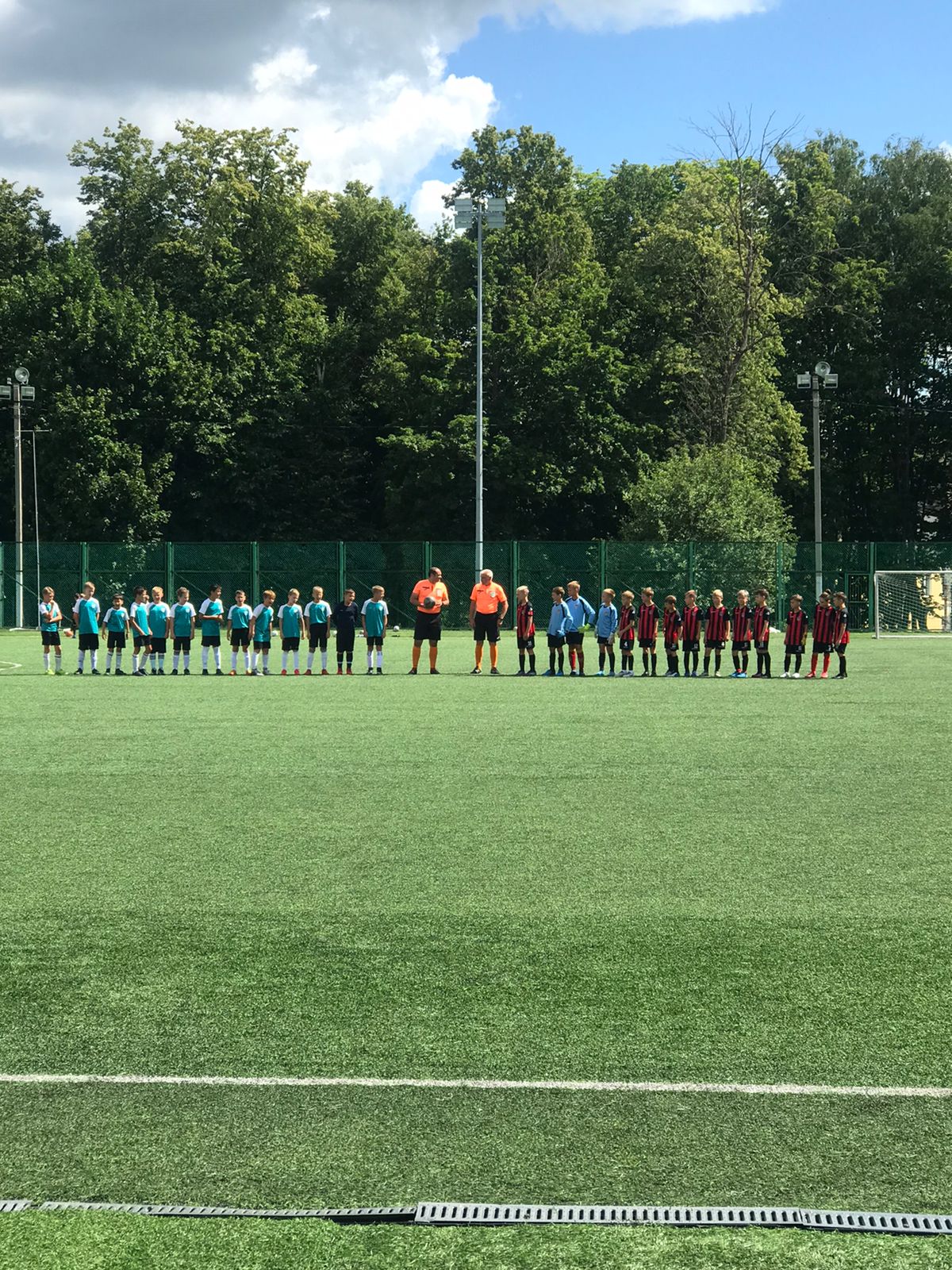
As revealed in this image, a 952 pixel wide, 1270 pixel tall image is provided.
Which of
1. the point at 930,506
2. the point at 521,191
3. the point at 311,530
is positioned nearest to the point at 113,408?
the point at 311,530

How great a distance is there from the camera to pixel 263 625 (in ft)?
86.1

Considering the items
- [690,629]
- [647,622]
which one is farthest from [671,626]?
[690,629]

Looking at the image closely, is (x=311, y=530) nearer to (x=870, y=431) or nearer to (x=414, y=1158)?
(x=870, y=431)

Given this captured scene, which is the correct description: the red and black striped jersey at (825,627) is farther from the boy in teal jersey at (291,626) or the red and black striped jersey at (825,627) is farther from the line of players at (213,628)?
the boy in teal jersey at (291,626)

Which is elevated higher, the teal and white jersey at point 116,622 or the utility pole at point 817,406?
the utility pole at point 817,406

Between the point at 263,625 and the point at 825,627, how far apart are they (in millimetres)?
10080

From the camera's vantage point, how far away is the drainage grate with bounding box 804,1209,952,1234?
3.46 m

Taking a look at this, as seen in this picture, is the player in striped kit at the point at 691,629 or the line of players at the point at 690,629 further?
the player in striped kit at the point at 691,629

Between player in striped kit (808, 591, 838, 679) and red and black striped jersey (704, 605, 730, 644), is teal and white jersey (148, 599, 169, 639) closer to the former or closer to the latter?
red and black striped jersey (704, 605, 730, 644)

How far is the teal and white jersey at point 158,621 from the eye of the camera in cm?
2614

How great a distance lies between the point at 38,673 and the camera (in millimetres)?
26484

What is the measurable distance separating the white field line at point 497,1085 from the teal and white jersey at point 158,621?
22.0 m

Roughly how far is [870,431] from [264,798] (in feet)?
180

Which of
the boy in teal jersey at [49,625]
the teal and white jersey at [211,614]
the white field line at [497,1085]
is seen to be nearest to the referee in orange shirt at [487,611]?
the teal and white jersey at [211,614]
